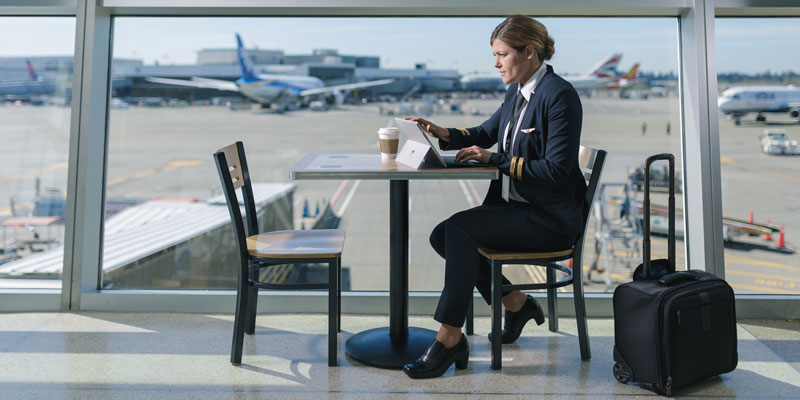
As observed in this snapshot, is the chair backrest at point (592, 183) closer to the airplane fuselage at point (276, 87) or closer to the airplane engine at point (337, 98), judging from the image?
the airplane engine at point (337, 98)

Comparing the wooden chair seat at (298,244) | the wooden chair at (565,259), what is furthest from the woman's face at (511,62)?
the wooden chair seat at (298,244)

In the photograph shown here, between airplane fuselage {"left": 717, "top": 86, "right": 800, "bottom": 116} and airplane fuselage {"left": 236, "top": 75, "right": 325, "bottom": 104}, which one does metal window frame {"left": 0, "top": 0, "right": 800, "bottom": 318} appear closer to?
airplane fuselage {"left": 717, "top": 86, "right": 800, "bottom": 116}

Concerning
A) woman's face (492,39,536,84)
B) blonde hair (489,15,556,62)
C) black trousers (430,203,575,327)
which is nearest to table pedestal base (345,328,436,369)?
black trousers (430,203,575,327)

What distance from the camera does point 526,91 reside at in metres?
2.73

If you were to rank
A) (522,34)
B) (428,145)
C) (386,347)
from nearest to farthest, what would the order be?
(428,145), (522,34), (386,347)

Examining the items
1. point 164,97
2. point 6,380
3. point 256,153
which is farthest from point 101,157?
point 6,380

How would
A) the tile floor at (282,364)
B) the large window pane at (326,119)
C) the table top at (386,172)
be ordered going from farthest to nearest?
the large window pane at (326,119), the tile floor at (282,364), the table top at (386,172)

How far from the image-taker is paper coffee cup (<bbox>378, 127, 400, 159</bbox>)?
2.77m

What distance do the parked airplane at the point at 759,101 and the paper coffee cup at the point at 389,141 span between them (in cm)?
180

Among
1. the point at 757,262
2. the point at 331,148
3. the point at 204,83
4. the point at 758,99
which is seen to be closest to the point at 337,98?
the point at 331,148

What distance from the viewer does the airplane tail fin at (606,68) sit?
3.61 meters

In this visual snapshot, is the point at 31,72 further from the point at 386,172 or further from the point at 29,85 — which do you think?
the point at 386,172

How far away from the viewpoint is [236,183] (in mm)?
2869

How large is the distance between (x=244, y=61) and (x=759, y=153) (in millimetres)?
2712
